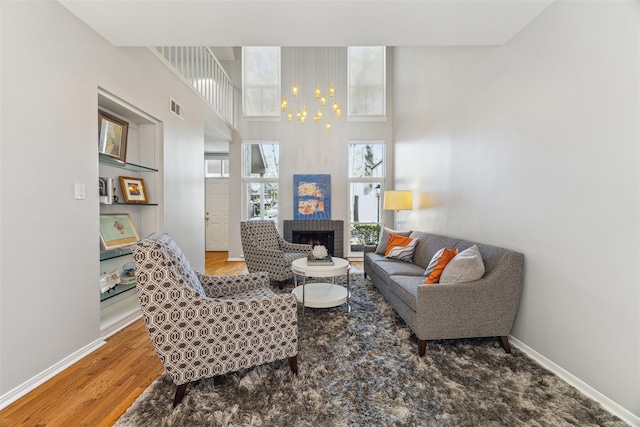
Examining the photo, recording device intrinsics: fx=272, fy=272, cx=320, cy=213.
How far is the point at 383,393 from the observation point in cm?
166

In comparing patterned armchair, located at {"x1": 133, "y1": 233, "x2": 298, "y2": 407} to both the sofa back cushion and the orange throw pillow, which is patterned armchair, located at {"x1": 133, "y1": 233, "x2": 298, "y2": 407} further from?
the sofa back cushion

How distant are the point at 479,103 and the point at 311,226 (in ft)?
12.7

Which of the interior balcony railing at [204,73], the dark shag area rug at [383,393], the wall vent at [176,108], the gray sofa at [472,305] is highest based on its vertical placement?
the interior balcony railing at [204,73]

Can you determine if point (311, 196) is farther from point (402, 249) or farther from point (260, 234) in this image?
point (402, 249)

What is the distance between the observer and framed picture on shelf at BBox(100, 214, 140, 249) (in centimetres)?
261

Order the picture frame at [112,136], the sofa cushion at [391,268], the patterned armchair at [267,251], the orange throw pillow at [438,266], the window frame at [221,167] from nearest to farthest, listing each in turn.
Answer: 1. the orange throw pillow at [438,266]
2. the picture frame at [112,136]
3. the sofa cushion at [391,268]
4. the patterned armchair at [267,251]
5. the window frame at [221,167]

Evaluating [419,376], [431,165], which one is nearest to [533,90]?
[431,165]

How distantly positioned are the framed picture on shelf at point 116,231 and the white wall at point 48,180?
371 millimetres

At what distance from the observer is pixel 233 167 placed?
6.04 metres

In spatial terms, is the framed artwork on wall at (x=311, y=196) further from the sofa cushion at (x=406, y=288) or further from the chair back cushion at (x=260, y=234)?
the sofa cushion at (x=406, y=288)

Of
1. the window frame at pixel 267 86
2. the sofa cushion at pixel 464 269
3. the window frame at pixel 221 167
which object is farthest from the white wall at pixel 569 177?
the window frame at pixel 221 167

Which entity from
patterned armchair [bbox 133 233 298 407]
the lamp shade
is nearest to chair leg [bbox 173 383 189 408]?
patterned armchair [bbox 133 233 298 407]

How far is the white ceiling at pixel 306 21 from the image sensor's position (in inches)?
75.1

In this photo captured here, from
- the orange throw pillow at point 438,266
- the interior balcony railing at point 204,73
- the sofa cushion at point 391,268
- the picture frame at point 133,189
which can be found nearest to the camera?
the orange throw pillow at point 438,266
